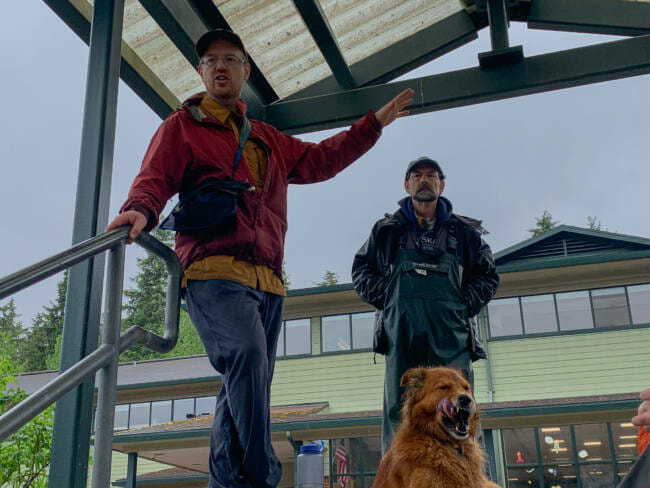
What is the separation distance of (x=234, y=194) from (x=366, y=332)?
1346 centimetres

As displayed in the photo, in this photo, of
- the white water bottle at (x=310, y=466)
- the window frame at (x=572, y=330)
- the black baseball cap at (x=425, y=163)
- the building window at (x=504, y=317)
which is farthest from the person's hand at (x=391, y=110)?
the window frame at (x=572, y=330)

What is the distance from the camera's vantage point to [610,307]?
14359mm

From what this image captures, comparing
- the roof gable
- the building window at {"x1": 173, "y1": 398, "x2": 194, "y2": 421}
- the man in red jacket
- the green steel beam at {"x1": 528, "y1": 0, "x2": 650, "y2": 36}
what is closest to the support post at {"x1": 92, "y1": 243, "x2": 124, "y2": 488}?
the man in red jacket

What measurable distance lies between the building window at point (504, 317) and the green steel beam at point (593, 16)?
10.4 m

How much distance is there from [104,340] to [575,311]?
45.9 feet

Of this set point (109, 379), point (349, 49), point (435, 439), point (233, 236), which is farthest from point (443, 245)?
point (109, 379)

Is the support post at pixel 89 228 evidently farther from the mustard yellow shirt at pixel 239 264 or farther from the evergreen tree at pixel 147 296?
the evergreen tree at pixel 147 296

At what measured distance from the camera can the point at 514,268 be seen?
14.2 metres

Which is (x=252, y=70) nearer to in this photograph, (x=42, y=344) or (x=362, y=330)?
(x=362, y=330)

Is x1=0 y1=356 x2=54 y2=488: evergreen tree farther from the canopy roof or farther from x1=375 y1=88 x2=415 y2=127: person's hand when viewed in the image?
x1=375 y1=88 x2=415 y2=127: person's hand

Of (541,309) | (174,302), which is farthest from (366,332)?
(174,302)

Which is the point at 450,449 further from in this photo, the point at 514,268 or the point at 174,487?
the point at 174,487

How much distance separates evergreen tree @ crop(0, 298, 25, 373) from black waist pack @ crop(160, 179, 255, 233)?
3871 centimetres

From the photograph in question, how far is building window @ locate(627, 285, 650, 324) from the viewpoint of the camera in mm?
14078
